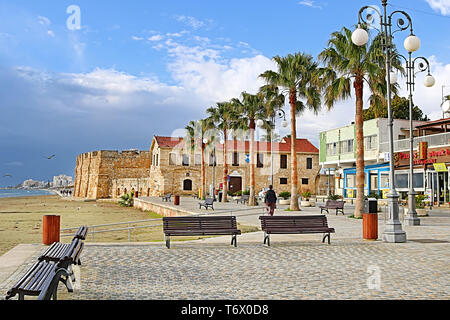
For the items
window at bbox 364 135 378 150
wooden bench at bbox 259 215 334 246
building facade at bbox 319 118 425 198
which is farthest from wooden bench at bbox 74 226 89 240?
window at bbox 364 135 378 150

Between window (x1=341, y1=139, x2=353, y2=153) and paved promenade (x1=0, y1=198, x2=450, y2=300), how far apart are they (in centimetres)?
2982

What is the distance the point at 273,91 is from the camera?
2691 cm

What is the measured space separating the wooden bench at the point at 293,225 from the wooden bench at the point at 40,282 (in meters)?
6.42

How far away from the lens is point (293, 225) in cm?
1167

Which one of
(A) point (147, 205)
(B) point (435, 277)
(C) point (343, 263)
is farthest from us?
(A) point (147, 205)

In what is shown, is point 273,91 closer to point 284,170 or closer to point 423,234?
point 423,234

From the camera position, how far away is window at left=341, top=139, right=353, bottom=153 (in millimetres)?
41625

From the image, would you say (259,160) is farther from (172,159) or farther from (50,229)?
(50,229)

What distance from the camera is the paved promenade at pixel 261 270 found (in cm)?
634

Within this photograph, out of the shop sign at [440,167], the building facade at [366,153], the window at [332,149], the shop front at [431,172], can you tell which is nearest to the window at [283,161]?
the building facade at [366,153]

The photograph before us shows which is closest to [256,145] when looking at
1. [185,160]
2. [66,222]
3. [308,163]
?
[308,163]

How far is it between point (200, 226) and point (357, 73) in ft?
39.5

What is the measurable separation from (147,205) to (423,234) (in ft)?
92.8
